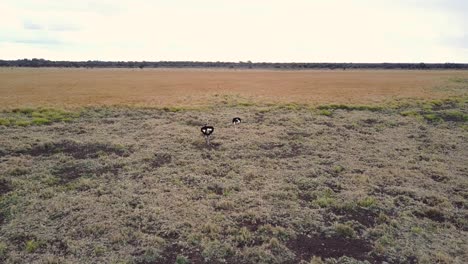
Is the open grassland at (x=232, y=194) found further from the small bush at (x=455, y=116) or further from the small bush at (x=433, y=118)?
the small bush at (x=455, y=116)

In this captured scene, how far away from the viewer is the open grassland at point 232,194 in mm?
8695

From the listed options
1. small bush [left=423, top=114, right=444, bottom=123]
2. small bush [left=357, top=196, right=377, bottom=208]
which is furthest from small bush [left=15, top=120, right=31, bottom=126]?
small bush [left=423, top=114, right=444, bottom=123]

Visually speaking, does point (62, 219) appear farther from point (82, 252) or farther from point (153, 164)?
point (153, 164)

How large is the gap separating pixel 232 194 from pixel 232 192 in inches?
7.5

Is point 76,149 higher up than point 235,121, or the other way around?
point 235,121

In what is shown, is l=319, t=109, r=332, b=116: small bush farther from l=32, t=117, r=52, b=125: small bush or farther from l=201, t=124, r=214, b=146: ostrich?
l=32, t=117, r=52, b=125: small bush

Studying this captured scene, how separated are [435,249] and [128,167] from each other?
10728 millimetres

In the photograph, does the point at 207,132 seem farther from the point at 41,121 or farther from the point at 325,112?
the point at 325,112

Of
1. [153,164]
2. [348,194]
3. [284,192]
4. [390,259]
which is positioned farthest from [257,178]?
[390,259]

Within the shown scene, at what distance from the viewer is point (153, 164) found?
15516mm

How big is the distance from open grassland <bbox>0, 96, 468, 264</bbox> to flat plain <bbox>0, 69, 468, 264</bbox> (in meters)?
0.04

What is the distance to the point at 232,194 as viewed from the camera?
12078 mm

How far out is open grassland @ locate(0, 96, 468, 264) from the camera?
8695 millimetres

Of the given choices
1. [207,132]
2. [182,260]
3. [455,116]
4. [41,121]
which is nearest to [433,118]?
[455,116]
